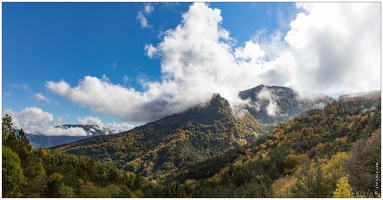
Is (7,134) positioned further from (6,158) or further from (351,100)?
(351,100)

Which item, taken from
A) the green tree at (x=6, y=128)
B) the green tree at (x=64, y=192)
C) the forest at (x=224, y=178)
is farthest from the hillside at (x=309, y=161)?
the green tree at (x=6, y=128)

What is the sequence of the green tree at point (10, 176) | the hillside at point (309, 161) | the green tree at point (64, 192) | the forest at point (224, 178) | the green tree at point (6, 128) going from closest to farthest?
the green tree at point (10, 176) < the forest at point (224, 178) < the hillside at point (309, 161) < the green tree at point (6, 128) < the green tree at point (64, 192)

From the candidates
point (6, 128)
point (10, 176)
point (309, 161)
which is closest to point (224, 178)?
point (309, 161)

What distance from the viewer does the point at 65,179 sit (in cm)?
3822

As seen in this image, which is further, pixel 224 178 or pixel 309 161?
pixel 224 178

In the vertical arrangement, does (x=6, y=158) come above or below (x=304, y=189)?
above

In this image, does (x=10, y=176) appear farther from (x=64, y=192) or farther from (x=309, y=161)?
(x=309, y=161)

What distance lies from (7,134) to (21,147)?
6.82 feet

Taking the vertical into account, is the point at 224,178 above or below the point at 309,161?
below

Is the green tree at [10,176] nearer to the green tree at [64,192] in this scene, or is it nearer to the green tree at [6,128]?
the green tree at [6,128]

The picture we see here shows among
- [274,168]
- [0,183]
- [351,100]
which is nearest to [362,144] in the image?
[0,183]

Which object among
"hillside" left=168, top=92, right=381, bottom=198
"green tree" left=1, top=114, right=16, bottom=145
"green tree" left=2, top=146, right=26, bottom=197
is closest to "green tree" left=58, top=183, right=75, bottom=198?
"green tree" left=1, top=114, right=16, bottom=145

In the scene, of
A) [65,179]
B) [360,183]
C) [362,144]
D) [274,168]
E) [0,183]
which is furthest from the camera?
[274,168]

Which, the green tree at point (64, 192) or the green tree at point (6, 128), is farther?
the green tree at point (64, 192)
